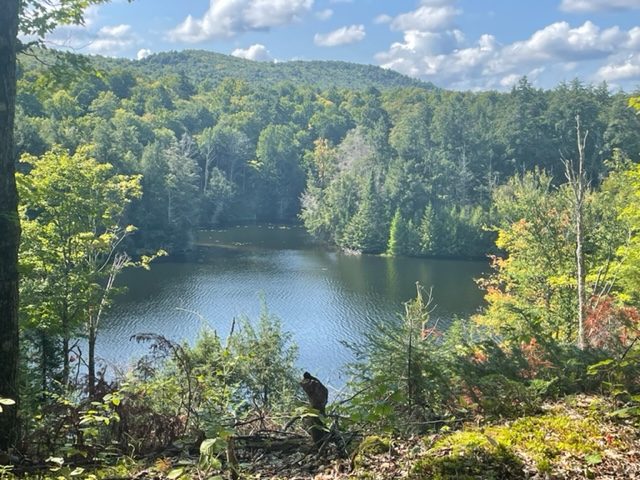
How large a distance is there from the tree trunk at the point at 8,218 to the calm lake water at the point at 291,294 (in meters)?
12.2

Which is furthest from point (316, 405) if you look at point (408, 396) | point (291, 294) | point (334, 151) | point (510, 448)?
point (334, 151)

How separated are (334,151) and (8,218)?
237 feet

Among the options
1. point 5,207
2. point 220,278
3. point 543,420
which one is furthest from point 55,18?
point 220,278

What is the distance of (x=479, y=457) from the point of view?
2.59m

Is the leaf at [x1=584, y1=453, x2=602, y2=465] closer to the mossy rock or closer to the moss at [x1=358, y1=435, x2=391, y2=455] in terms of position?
the mossy rock

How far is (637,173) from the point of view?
9617 millimetres

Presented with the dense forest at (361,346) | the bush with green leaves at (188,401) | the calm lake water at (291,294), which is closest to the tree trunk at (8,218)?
the dense forest at (361,346)

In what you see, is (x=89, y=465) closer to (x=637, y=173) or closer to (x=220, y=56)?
(x=637, y=173)

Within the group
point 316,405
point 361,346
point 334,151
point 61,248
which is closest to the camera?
point 316,405

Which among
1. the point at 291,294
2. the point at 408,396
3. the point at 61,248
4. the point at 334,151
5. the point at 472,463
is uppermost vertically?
the point at 334,151

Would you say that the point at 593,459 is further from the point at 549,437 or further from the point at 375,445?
the point at 375,445

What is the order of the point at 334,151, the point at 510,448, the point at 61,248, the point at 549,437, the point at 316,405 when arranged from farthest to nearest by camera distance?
the point at 334,151, the point at 61,248, the point at 316,405, the point at 549,437, the point at 510,448

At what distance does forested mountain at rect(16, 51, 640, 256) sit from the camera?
4800 cm

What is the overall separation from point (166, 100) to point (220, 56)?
109 meters
